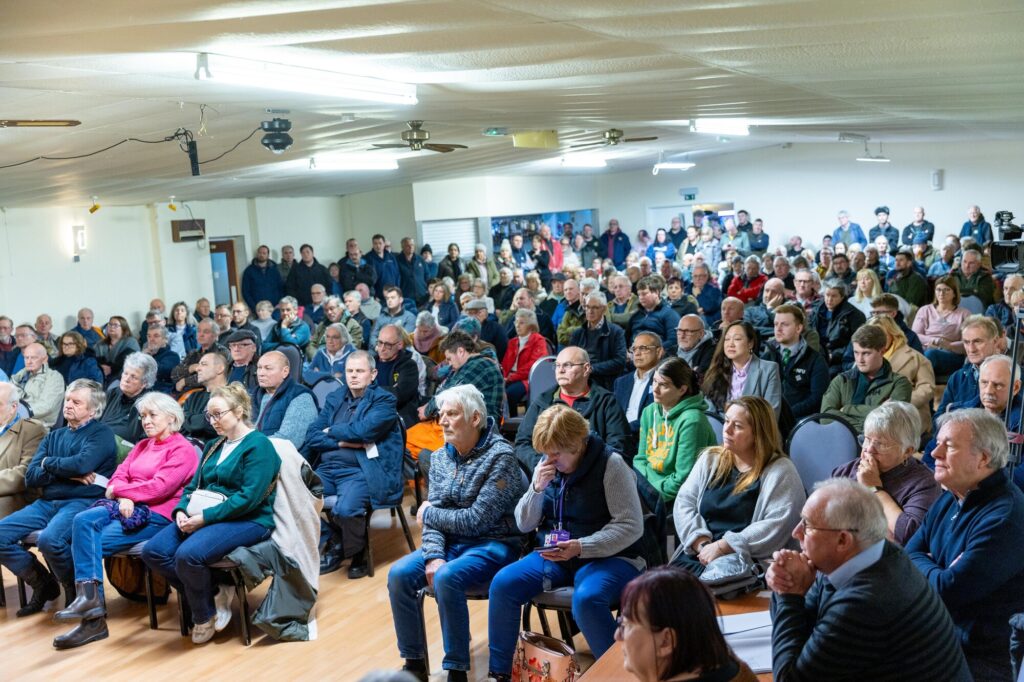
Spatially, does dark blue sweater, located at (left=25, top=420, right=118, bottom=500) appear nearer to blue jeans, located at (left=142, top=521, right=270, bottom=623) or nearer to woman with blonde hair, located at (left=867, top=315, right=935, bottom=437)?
blue jeans, located at (left=142, top=521, right=270, bottom=623)

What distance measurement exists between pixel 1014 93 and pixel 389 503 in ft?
15.6

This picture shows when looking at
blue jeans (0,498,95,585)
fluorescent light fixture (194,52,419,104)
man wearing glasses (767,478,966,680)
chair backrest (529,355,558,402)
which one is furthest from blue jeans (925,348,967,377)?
blue jeans (0,498,95,585)

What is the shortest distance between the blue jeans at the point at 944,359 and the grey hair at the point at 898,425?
4.76 m

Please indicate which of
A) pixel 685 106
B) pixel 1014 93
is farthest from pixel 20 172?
pixel 1014 93

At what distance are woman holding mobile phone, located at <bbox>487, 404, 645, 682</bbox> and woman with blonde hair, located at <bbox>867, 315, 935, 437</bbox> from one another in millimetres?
2216

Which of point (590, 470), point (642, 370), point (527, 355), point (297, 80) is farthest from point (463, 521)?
point (527, 355)

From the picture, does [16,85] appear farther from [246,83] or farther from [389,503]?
[389,503]

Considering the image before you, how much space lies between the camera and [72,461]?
5000 millimetres

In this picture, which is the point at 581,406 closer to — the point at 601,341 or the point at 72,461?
the point at 601,341

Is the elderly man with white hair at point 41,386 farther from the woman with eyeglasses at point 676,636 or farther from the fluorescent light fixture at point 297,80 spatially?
the woman with eyeglasses at point 676,636

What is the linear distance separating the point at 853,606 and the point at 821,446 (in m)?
1.93

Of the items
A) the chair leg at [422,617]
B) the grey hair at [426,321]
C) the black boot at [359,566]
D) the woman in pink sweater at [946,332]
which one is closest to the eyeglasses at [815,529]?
the chair leg at [422,617]

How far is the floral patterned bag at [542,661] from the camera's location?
335 centimetres

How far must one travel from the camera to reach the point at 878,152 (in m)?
18.0
